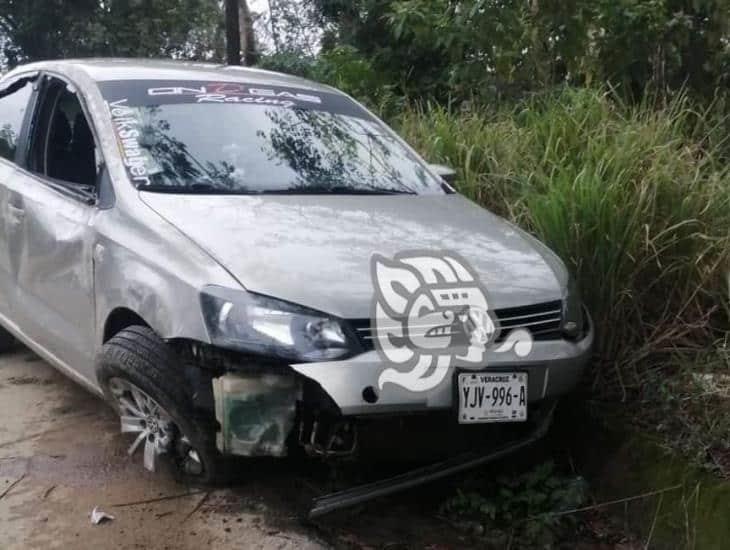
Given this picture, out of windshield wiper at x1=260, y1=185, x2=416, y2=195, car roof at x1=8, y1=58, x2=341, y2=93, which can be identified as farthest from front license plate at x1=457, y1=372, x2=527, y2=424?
car roof at x1=8, y1=58, x2=341, y2=93

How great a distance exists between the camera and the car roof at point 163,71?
3922 mm

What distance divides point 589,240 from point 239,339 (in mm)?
1850

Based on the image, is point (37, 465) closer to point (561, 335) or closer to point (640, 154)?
point (561, 335)

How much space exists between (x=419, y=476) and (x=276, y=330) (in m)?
0.75

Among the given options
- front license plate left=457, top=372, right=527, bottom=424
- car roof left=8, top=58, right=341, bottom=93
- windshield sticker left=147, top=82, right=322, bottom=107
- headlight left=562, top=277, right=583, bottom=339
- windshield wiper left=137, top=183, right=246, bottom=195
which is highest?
car roof left=8, top=58, right=341, bottom=93

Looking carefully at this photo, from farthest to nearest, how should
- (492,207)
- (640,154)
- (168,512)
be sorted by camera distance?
(492,207), (640,154), (168,512)

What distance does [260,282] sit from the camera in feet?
8.92

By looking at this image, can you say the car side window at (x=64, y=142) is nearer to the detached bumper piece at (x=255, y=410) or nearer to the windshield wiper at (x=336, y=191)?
the windshield wiper at (x=336, y=191)

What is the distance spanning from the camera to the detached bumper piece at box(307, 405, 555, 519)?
284cm

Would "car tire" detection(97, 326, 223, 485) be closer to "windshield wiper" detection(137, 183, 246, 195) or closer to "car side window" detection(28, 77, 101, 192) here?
"windshield wiper" detection(137, 183, 246, 195)

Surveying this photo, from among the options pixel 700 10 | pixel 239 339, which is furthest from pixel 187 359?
pixel 700 10

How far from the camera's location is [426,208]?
12.0ft

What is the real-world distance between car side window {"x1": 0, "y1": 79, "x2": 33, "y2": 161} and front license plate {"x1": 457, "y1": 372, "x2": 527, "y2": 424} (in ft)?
9.02

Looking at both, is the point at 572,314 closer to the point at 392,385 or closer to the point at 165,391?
the point at 392,385
